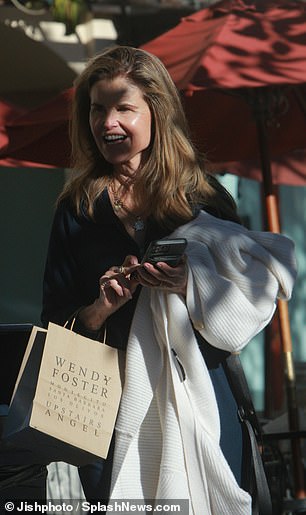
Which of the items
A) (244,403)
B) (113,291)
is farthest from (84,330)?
(244,403)

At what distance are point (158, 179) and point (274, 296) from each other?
48 cm

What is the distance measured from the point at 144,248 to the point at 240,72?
2.08 metres

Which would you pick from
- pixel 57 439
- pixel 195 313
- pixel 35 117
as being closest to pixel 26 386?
pixel 57 439

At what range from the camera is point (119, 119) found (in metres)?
2.85

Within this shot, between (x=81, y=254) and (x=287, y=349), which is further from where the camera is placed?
(x=287, y=349)

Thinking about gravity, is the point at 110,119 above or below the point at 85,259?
above

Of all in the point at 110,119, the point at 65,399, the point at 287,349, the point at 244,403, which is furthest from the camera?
the point at 287,349

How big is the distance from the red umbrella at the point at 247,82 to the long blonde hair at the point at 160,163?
5.35 feet

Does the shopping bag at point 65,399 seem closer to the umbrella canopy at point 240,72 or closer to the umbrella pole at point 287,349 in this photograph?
the umbrella canopy at point 240,72

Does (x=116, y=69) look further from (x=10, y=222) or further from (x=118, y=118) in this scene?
(x=10, y=222)

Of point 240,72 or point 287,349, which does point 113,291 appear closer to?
point 240,72

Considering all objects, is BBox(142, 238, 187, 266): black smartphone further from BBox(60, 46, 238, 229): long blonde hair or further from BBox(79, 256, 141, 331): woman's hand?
BBox(60, 46, 238, 229): long blonde hair

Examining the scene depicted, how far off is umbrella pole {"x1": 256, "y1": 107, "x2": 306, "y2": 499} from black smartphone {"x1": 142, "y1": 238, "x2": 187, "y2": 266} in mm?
2962

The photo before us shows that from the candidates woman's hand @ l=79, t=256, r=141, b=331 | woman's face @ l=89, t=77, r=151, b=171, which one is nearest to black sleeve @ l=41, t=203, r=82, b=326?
woman's hand @ l=79, t=256, r=141, b=331
